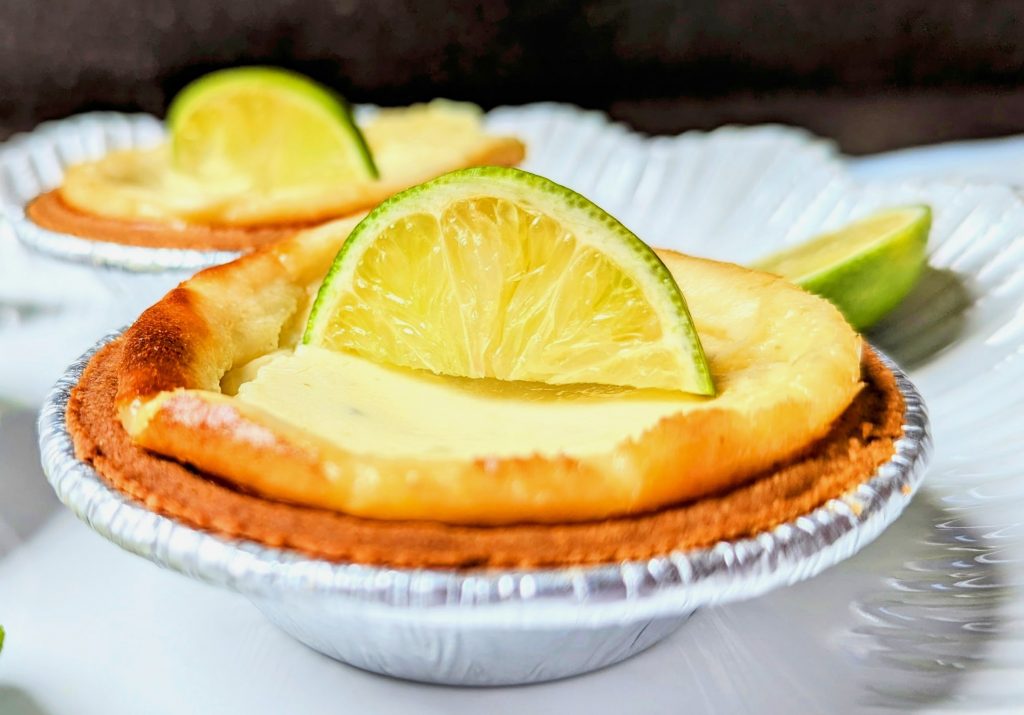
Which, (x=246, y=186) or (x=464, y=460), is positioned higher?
(x=464, y=460)

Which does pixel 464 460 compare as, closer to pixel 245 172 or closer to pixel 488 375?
pixel 488 375

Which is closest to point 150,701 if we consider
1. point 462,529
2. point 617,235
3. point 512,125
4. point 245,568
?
point 245,568

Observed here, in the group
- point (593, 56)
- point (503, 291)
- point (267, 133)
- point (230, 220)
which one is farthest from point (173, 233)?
point (593, 56)

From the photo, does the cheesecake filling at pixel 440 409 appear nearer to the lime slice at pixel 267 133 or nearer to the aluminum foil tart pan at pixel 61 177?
the aluminum foil tart pan at pixel 61 177


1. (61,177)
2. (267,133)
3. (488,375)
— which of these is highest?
(488,375)

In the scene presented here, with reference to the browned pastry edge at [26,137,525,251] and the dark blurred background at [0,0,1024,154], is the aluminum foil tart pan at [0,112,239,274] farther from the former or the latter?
the dark blurred background at [0,0,1024,154]

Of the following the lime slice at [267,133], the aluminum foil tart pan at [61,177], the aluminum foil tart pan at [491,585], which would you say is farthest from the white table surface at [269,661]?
A: the lime slice at [267,133]
